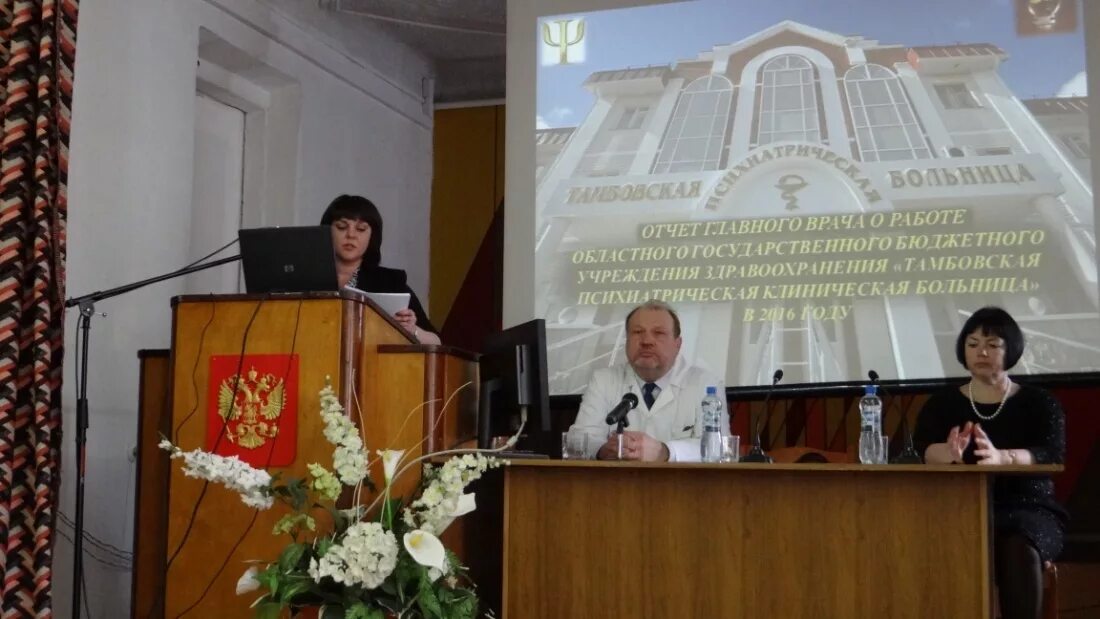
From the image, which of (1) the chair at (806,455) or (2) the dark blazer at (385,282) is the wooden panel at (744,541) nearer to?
(2) the dark blazer at (385,282)

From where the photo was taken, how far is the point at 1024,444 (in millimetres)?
3469

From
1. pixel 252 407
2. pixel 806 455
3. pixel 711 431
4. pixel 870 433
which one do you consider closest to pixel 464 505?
pixel 252 407

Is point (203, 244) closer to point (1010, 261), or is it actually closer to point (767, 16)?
point (767, 16)

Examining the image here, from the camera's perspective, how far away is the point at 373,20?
6.48m

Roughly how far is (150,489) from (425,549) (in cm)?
137

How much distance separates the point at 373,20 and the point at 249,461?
160 inches

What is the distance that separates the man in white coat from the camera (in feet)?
13.0

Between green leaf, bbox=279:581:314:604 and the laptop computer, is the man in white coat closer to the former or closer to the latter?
the laptop computer

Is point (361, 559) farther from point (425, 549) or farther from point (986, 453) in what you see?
point (986, 453)

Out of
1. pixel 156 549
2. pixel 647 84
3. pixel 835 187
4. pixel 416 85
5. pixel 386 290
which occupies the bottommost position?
pixel 156 549

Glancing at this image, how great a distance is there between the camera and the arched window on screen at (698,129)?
5000 mm

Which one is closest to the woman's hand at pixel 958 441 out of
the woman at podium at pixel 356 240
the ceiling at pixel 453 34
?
the woman at podium at pixel 356 240

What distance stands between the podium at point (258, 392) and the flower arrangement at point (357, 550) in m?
0.40

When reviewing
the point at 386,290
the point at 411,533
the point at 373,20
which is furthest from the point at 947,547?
the point at 373,20
